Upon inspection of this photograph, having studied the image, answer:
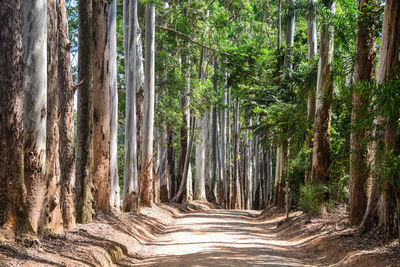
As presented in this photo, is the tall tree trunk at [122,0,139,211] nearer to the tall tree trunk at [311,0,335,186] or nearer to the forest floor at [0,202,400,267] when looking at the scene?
the forest floor at [0,202,400,267]

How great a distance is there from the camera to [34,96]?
7586 mm

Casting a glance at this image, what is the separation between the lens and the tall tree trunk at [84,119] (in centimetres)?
1108

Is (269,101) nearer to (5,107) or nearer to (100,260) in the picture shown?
(100,260)

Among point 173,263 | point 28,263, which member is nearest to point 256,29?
point 173,263

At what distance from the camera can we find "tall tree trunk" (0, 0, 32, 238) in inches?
253

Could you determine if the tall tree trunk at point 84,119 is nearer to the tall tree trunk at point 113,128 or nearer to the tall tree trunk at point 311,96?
the tall tree trunk at point 113,128

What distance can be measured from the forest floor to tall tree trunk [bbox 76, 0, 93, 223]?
24.8 inches

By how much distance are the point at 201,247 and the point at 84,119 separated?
3861 millimetres

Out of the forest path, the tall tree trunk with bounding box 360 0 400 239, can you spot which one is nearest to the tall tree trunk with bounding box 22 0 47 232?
the forest path

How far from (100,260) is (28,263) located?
7.38ft

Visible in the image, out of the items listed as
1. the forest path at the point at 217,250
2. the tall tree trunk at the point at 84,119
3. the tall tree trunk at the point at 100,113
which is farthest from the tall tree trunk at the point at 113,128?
the tall tree trunk at the point at 84,119

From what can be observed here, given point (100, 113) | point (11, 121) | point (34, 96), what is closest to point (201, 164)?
point (100, 113)

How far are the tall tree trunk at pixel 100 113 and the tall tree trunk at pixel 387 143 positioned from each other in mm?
6751

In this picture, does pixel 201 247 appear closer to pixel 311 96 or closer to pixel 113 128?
pixel 113 128
